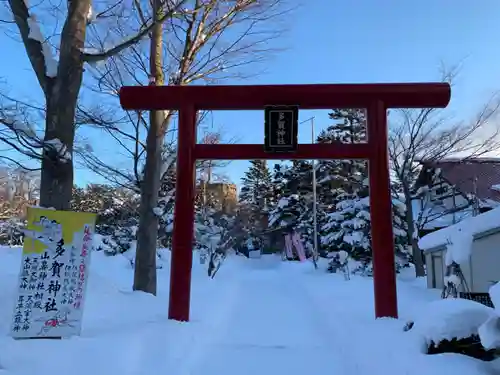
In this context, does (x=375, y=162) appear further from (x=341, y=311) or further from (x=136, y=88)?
(x=136, y=88)

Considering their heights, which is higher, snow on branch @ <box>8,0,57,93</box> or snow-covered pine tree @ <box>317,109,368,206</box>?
snow-covered pine tree @ <box>317,109,368,206</box>

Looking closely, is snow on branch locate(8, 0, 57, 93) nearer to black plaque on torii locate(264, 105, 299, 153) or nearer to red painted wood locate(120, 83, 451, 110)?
red painted wood locate(120, 83, 451, 110)

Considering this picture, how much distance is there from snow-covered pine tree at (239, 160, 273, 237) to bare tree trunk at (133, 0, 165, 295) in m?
22.9

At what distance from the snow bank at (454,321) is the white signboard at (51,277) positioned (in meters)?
3.76

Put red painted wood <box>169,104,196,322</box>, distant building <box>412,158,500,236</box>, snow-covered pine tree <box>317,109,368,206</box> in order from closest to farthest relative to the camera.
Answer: red painted wood <box>169,104,196,322</box>, distant building <box>412,158,500,236</box>, snow-covered pine tree <box>317,109,368,206</box>

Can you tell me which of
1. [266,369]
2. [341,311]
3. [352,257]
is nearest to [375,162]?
[341,311]

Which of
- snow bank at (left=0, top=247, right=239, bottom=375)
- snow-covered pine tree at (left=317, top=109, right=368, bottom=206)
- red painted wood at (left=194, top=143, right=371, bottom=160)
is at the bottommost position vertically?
snow bank at (left=0, top=247, right=239, bottom=375)

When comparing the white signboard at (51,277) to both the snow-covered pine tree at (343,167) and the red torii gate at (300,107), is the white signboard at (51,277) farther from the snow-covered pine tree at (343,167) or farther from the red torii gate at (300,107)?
the snow-covered pine tree at (343,167)

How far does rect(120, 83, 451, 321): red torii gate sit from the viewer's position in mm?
6984

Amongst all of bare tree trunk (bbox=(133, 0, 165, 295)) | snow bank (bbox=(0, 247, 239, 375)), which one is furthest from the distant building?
snow bank (bbox=(0, 247, 239, 375))

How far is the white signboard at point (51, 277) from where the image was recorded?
15.9ft

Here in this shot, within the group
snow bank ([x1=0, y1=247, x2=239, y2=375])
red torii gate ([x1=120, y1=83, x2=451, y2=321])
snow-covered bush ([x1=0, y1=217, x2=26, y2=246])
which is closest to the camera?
snow bank ([x1=0, y1=247, x2=239, y2=375])

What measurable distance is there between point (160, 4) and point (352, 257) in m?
17.4

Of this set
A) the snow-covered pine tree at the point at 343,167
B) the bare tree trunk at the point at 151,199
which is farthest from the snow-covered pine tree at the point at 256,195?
the bare tree trunk at the point at 151,199
